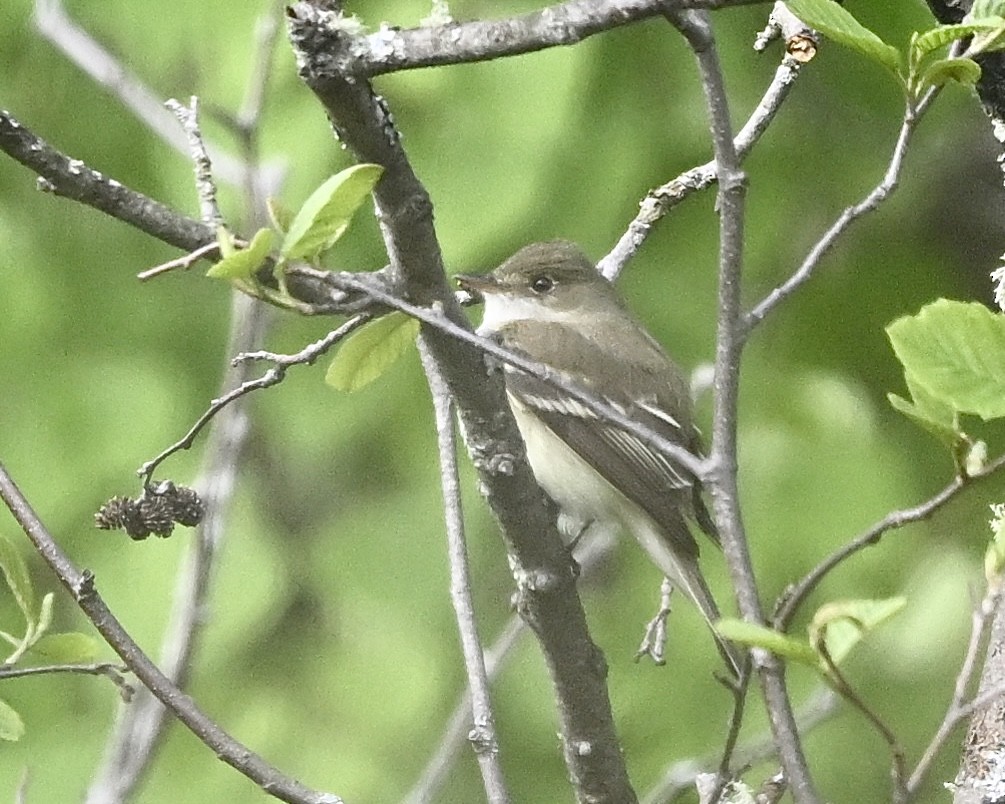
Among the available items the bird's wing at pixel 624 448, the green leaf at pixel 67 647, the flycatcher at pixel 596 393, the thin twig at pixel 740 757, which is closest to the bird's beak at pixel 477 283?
the flycatcher at pixel 596 393

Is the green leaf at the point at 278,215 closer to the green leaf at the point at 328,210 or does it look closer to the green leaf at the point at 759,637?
the green leaf at the point at 328,210

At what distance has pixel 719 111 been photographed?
0.52m

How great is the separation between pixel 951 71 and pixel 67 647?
551 millimetres

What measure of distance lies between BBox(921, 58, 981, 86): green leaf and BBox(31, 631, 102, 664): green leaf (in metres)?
0.53

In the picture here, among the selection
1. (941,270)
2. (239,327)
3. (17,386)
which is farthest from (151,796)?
(941,270)

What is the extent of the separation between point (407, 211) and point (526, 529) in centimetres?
30

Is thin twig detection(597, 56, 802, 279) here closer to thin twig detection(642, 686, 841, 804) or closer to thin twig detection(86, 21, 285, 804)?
thin twig detection(86, 21, 285, 804)

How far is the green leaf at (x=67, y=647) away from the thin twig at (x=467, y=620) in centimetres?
25

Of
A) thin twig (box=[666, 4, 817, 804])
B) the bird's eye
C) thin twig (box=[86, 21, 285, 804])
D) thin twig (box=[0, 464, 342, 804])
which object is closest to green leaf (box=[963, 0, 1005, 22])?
thin twig (box=[666, 4, 817, 804])

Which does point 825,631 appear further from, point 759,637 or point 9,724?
point 9,724

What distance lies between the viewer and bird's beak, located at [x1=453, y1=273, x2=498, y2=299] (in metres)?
1.50

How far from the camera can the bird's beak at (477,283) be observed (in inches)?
59.2

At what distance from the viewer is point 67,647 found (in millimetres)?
732

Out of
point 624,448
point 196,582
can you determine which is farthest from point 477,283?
point 196,582
